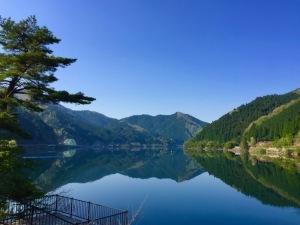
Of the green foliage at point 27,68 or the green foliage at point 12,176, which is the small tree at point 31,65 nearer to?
the green foliage at point 27,68

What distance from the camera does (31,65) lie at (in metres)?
37.4

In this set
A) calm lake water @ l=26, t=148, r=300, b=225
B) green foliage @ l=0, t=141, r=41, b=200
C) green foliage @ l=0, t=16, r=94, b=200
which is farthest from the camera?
calm lake water @ l=26, t=148, r=300, b=225

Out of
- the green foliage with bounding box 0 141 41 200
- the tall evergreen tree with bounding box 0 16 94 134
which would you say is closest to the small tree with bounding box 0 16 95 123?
the tall evergreen tree with bounding box 0 16 94 134

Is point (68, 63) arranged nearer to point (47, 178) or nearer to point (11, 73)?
point (11, 73)

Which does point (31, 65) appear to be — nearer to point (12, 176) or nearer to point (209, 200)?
point (12, 176)

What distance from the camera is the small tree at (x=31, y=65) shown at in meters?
36.7

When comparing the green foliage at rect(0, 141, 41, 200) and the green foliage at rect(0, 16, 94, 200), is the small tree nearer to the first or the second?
the green foliage at rect(0, 16, 94, 200)

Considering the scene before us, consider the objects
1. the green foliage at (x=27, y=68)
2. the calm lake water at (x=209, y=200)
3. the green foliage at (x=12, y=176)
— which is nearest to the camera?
the green foliage at (x=12, y=176)

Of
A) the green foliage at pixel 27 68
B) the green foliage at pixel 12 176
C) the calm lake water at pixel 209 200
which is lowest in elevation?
the calm lake water at pixel 209 200

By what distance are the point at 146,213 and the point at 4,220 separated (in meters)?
28.9

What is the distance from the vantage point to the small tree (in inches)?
1446

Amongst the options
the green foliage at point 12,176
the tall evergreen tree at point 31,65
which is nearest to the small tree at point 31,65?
the tall evergreen tree at point 31,65

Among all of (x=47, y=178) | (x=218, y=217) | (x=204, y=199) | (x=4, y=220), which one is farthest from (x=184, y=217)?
(x=47, y=178)

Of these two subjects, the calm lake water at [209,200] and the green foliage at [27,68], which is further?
the calm lake water at [209,200]
